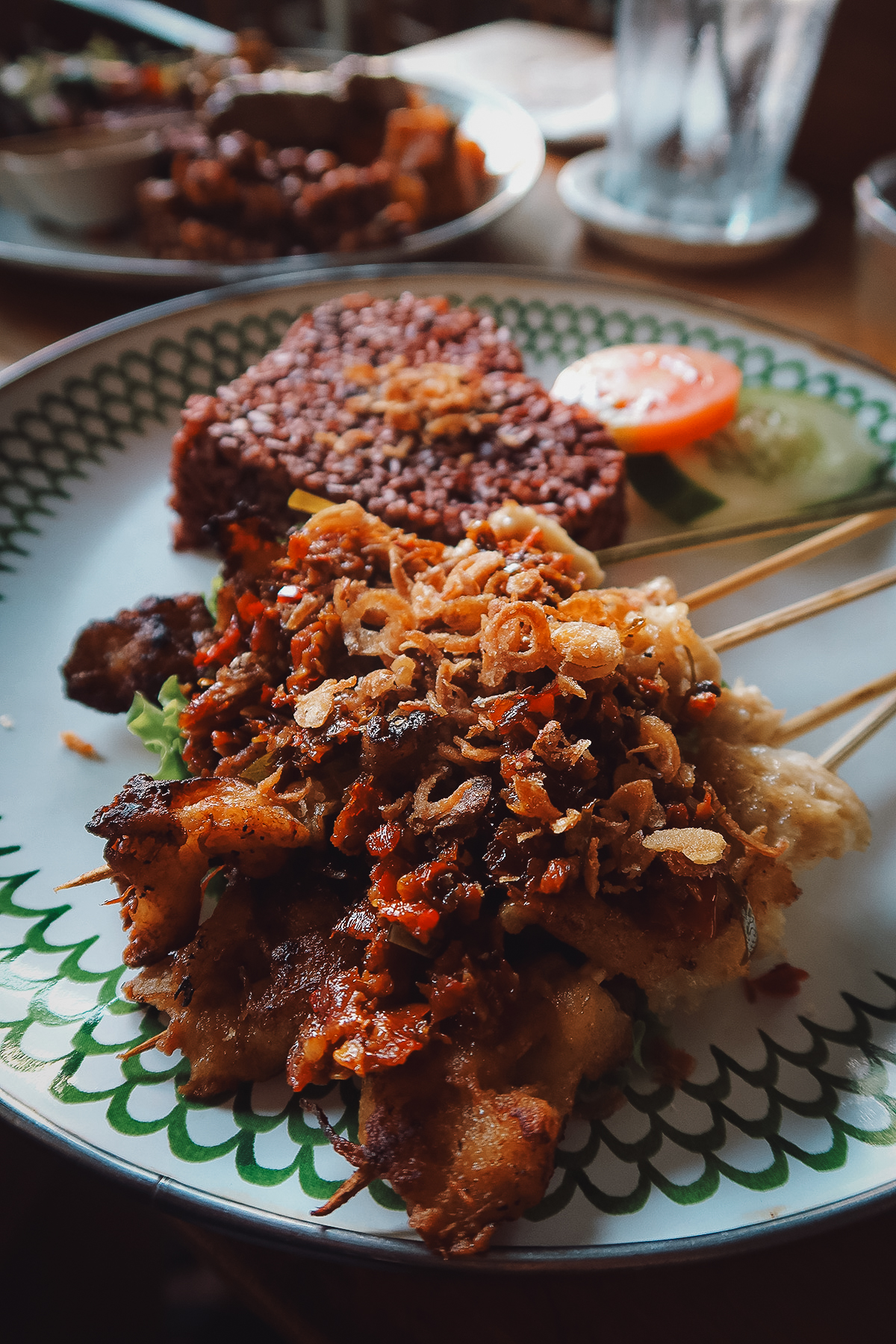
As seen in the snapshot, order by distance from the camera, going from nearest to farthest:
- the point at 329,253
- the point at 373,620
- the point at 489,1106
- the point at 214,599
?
1. the point at 489,1106
2. the point at 373,620
3. the point at 214,599
4. the point at 329,253

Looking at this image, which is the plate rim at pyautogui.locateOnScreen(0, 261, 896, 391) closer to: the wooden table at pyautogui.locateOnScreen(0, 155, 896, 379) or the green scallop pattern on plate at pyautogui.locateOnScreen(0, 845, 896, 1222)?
the wooden table at pyautogui.locateOnScreen(0, 155, 896, 379)

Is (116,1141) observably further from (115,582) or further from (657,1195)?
(115,582)

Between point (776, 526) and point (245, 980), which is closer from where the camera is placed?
point (245, 980)

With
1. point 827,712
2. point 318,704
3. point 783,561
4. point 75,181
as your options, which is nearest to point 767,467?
point 783,561

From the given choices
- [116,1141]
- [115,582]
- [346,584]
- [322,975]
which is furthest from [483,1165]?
[115,582]

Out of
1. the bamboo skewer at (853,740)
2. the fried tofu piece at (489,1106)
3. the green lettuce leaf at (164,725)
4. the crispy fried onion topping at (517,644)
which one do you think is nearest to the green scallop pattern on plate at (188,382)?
the green lettuce leaf at (164,725)

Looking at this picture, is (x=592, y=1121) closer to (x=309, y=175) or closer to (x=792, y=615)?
(x=792, y=615)
